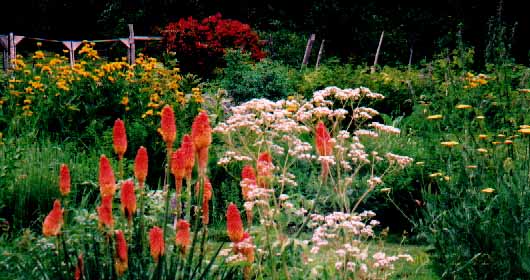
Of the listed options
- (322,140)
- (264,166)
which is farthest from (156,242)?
(322,140)

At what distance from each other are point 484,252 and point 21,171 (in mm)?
3548

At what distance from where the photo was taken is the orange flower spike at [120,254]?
272 cm

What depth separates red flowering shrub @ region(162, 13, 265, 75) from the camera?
57.0 ft

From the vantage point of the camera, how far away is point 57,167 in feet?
20.5

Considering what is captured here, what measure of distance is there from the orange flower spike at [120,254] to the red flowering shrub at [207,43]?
47.6ft

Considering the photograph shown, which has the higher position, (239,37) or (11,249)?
(239,37)

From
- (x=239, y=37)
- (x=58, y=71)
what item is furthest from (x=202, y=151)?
(x=239, y=37)

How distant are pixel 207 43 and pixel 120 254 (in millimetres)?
14937

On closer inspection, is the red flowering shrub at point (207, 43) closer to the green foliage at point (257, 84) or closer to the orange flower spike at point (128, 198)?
the green foliage at point (257, 84)

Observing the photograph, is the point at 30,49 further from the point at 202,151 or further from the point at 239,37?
the point at 202,151

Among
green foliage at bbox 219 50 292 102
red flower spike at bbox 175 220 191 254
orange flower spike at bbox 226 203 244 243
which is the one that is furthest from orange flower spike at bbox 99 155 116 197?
green foliage at bbox 219 50 292 102

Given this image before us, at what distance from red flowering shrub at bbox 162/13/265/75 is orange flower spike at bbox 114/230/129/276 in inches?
572

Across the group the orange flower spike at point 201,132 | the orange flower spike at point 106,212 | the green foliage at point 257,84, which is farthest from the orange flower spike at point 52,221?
the green foliage at point 257,84

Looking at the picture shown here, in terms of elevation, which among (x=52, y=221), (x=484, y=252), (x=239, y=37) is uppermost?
(x=239, y=37)
